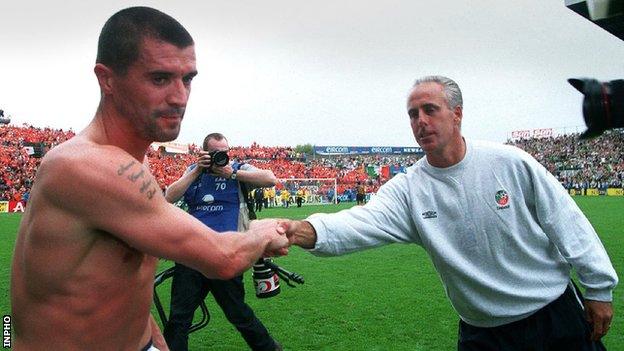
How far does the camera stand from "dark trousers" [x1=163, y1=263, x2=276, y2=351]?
536 centimetres

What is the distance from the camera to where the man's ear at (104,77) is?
2.37 m

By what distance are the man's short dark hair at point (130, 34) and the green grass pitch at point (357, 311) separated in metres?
4.30

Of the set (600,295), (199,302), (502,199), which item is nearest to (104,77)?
(502,199)

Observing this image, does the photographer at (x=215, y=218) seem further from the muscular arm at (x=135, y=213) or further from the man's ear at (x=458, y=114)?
the muscular arm at (x=135, y=213)

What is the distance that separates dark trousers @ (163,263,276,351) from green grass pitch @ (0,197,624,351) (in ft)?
1.97

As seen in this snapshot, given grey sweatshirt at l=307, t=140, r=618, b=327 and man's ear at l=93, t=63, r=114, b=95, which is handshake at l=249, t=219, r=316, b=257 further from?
man's ear at l=93, t=63, r=114, b=95

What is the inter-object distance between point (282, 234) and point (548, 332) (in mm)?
1667

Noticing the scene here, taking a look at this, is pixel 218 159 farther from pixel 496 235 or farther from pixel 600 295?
pixel 600 295

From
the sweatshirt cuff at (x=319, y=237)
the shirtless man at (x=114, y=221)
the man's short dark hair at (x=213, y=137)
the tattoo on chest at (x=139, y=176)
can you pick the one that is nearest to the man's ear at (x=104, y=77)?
the shirtless man at (x=114, y=221)

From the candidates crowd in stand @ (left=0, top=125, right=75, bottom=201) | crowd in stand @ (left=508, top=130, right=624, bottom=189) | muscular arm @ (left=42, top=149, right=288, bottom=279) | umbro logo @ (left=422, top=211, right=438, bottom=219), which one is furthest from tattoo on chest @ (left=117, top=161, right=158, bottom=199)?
crowd in stand @ (left=508, top=130, right=624, bottom=189)

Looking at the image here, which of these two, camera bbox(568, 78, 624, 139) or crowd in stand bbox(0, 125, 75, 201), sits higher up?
camera bbox(568, 78, 624, 139)

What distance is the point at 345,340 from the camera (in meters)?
6.16

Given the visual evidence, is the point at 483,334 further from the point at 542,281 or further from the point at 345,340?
the point at 345,340

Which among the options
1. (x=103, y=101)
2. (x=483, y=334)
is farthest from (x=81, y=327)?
(x=483, y=334)
